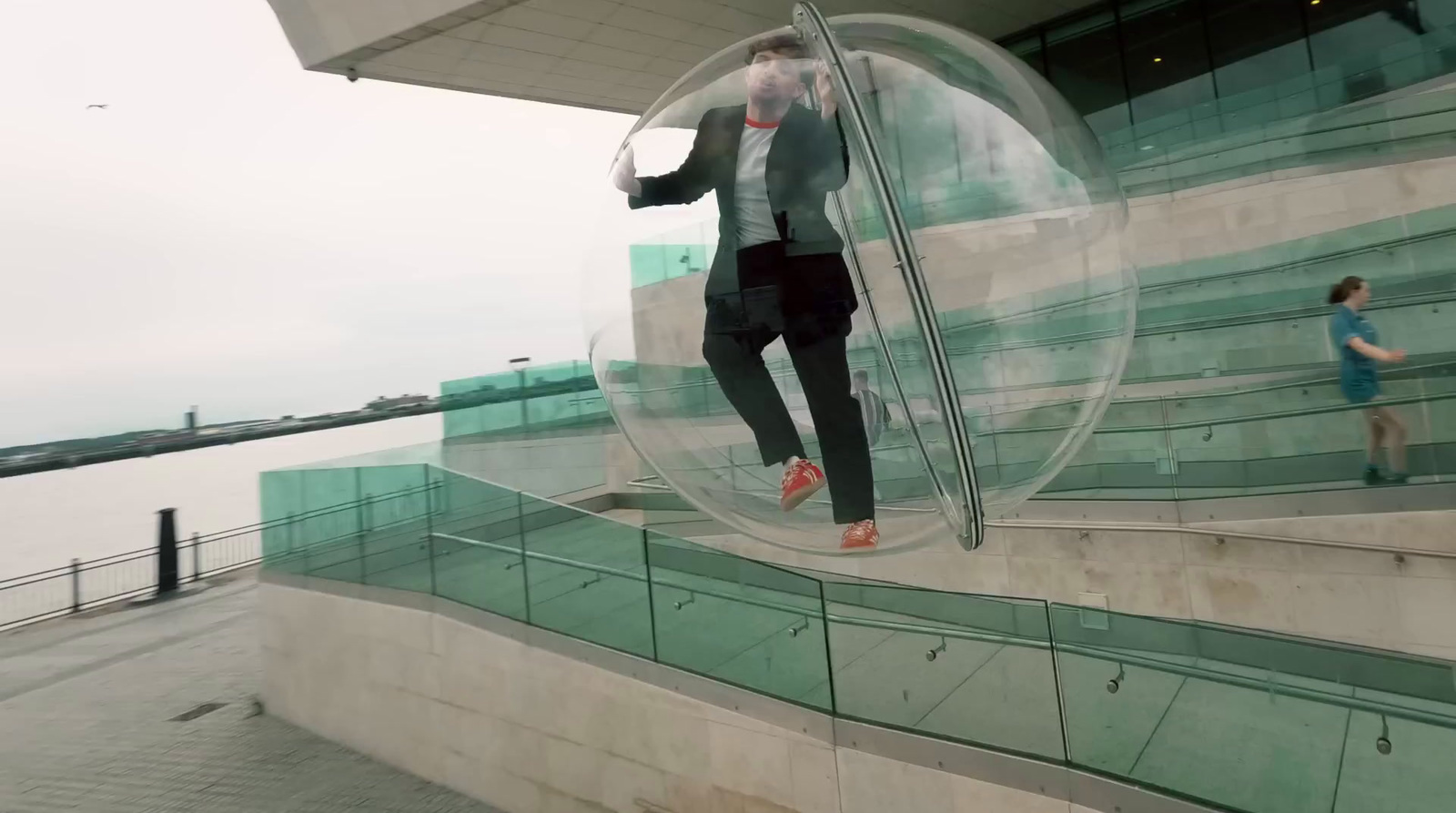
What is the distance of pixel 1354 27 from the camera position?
967 centimetres

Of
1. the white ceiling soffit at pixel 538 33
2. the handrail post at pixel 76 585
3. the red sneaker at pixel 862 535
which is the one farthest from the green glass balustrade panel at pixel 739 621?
the handrail post at pixel 76 585

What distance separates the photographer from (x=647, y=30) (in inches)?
429

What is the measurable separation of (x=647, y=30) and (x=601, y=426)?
5561 millimetres

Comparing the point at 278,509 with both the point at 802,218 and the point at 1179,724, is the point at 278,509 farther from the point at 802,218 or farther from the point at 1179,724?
the point at 802,218

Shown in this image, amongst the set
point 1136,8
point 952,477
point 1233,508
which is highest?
point 1136,8

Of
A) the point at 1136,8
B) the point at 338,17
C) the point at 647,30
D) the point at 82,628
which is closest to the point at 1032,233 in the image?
the point at 647,30

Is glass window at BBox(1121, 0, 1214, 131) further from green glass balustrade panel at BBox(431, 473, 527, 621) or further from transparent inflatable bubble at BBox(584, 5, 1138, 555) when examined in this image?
transparent inflatable bubble at BBox(584, 5, 1138, 555)

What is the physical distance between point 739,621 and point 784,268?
389cm

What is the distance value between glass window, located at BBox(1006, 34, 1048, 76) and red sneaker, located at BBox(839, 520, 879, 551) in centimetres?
1287

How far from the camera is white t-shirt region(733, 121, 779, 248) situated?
56.0 inches

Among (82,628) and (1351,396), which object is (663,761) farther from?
(82,628)

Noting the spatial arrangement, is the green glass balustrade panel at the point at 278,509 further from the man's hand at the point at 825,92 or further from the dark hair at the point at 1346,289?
the dark hair at the point at 1346,289

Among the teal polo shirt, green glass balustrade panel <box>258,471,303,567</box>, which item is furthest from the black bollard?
the teal polo shirt

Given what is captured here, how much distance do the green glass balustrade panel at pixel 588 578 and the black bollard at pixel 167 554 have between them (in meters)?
12.2
